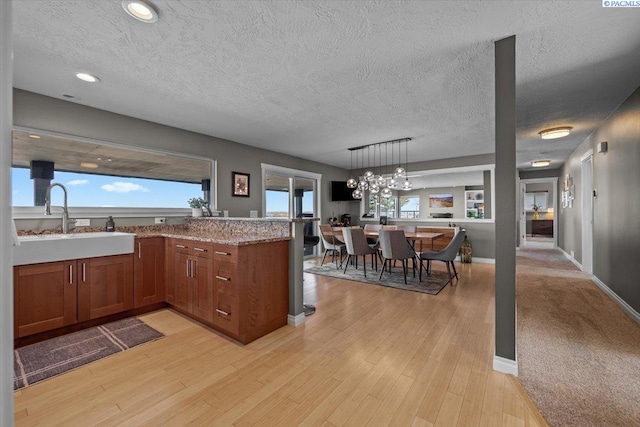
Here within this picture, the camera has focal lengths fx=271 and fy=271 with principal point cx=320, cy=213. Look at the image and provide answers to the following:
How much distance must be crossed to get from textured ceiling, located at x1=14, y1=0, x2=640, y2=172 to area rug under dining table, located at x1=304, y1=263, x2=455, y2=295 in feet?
8.06

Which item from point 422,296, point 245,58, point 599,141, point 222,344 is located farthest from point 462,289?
point 245,58

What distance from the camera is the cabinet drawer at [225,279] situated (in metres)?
2.38

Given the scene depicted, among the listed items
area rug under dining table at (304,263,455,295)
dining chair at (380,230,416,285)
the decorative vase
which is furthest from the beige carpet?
the decorative vase

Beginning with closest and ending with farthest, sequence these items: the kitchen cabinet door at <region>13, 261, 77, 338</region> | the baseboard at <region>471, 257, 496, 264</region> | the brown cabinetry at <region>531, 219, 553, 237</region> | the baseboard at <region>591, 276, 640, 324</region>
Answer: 1. the kitchen cabinet door at <region>13, 261, 77, 338</region>
2. the baseboard at <region>591, 276, 640, 324</region>
3. the baseboard at <region>471, 257, 496, 264</region>
4. the brown cabinetry at <region>531, 219, 553, 237</region>

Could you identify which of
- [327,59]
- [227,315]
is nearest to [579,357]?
[227,315]

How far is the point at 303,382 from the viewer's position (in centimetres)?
187

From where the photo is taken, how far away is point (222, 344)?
7.91 ft

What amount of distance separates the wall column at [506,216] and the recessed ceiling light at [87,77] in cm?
351

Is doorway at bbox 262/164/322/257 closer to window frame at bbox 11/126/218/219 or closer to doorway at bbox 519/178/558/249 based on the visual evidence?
window frame at bbox 11/126/218/219

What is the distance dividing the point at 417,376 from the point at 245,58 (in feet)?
9.28

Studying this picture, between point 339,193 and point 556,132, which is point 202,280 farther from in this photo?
point 556,132

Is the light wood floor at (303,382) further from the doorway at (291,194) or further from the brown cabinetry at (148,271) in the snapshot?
the doorway at (291,194)

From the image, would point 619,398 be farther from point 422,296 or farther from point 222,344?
point 222,344

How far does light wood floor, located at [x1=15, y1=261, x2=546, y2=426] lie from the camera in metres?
1.56
